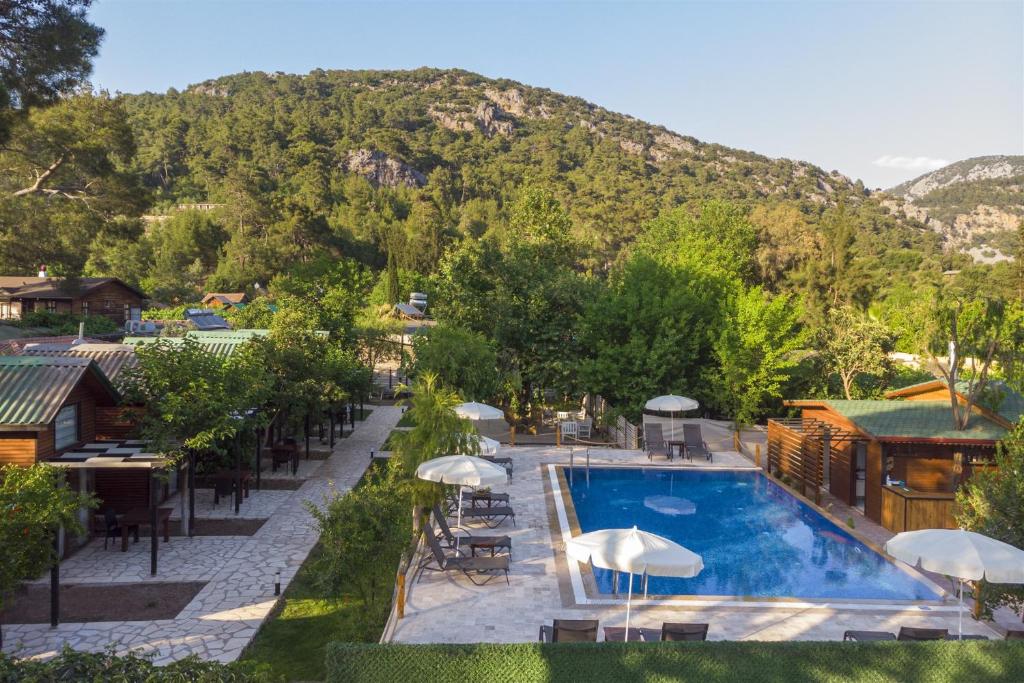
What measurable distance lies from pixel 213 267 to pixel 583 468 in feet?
219

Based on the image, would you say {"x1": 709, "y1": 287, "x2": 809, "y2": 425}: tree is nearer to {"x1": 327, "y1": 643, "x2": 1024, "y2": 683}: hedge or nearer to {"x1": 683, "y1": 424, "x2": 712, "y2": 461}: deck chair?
{"x1": 683, "y1": 424, "x2": 712, "y2": 461}: deck chair

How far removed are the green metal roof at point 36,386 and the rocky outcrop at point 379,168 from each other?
125400 mm

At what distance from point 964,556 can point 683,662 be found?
434cm

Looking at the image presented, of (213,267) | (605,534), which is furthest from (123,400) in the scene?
(213,267)

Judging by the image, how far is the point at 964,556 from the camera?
8930mm

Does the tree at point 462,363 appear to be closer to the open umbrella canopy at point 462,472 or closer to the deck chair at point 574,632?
the open umbrella canopy at point 462,472

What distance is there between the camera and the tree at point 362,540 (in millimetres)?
9648

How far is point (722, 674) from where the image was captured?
7605 mm

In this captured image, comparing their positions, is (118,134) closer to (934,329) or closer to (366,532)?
(366,532)

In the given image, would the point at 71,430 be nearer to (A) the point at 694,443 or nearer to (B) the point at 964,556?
(B) the point at 964,556

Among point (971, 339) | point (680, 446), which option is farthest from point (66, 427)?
point (971, 339)

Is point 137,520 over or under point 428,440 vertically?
under

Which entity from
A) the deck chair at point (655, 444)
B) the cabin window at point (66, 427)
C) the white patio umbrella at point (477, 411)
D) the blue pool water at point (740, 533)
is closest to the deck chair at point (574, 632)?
the blue pool water at point (740, 533)

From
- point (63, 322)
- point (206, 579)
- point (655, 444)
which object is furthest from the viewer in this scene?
point (63, 322)
